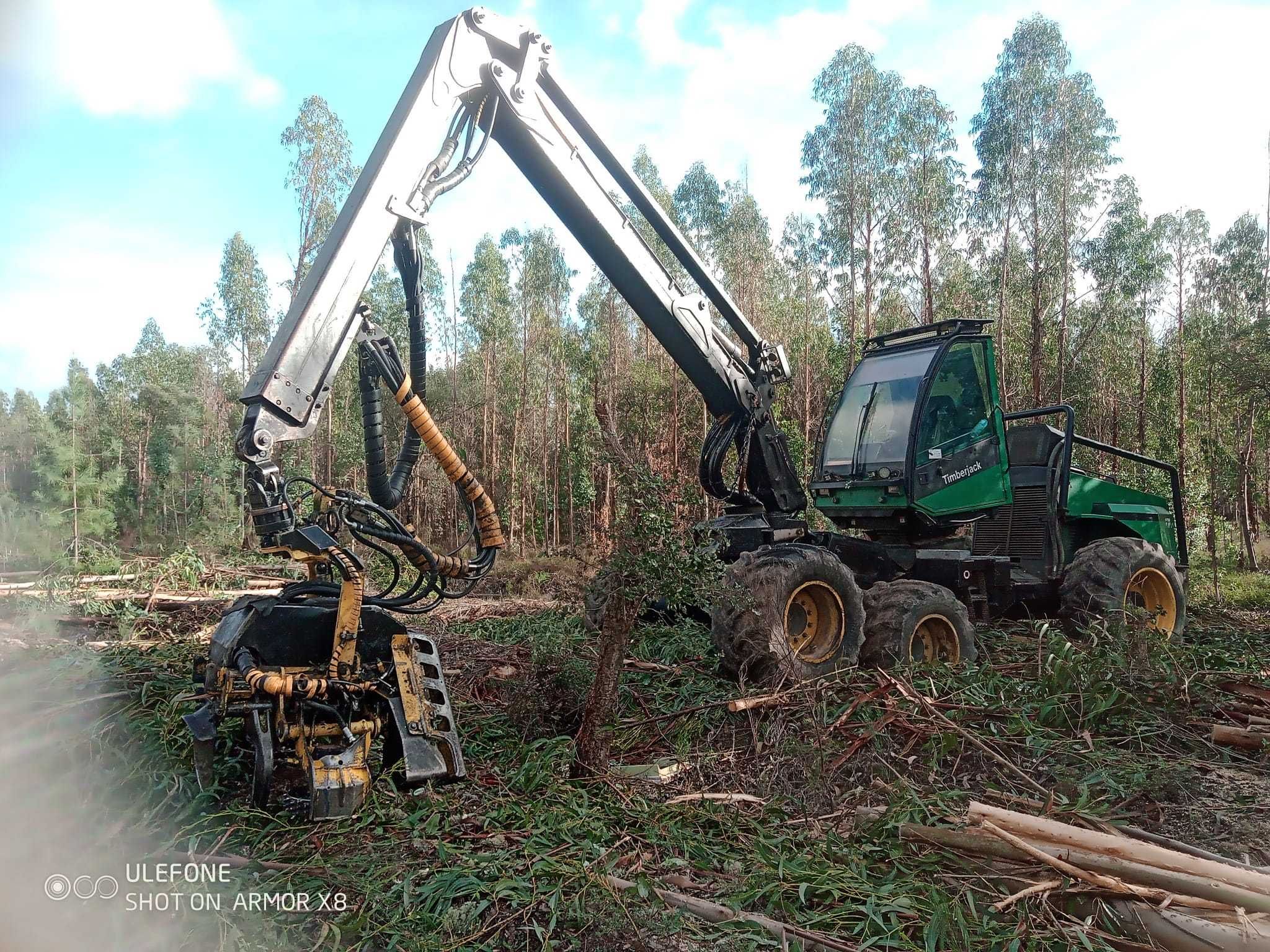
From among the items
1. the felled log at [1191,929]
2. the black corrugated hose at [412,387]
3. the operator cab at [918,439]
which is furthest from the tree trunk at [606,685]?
the operator cab at [918,439]

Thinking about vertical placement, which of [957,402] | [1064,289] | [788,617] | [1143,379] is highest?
[1064,289]

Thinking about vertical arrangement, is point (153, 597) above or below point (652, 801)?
above

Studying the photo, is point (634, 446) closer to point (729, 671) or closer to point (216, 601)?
point (729, 671)

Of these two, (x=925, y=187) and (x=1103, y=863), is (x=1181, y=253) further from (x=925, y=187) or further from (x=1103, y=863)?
(x=1103, y=863)

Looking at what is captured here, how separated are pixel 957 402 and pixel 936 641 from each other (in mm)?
1965

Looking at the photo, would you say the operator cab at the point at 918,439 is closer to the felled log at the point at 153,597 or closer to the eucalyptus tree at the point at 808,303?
the felled log at the point at 153,597

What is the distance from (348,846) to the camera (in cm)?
357

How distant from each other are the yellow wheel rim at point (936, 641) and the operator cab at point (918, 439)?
0.88 meters

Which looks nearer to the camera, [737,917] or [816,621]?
[737,917]

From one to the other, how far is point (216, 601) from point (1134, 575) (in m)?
8.77

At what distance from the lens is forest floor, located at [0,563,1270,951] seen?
2.88 m

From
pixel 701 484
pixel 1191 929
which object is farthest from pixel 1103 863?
pixel 701 484

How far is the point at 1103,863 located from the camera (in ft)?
9.70

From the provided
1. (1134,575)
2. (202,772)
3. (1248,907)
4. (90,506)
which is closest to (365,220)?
(202,772)
